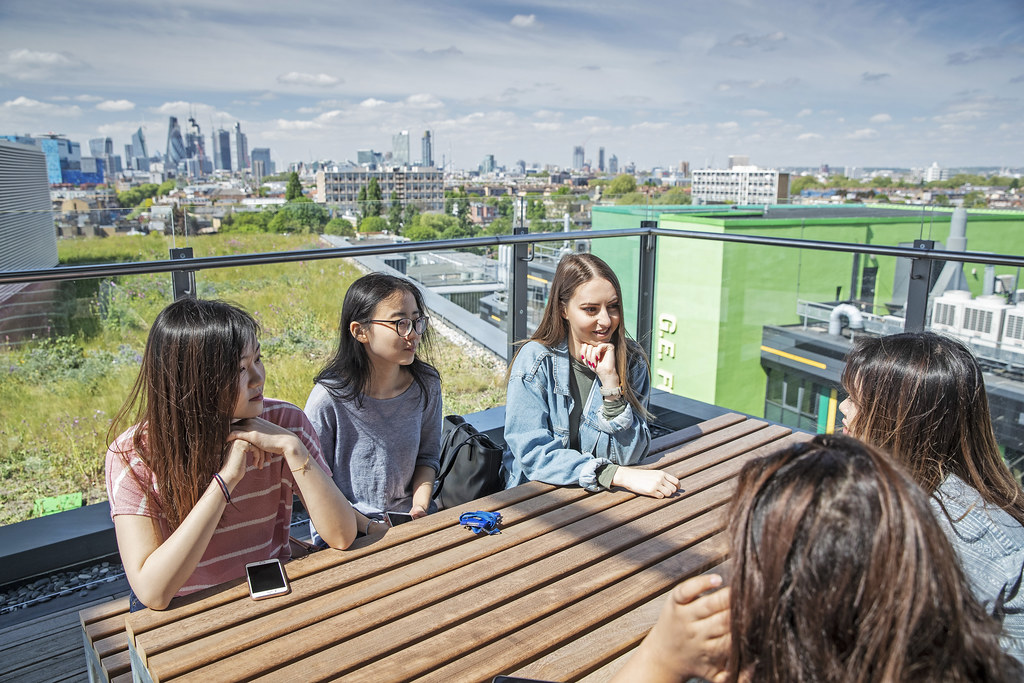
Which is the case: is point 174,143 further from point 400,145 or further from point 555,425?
point 555,425

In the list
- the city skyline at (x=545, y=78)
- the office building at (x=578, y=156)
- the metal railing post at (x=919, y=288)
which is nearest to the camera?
the metal railing post at (x=919, y=288)

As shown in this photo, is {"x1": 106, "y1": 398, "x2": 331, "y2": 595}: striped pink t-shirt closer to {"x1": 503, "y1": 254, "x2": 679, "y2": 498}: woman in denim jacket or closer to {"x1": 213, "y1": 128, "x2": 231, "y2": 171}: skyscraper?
{"x1": 503, "y1": 254, "x2": 679, "y2": 498}: woman in denim jacket

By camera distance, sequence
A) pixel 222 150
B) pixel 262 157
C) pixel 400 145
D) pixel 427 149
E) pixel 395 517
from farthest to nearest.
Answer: pixel 222 150 < pixel 262 157 < pixel 400 145 < pixel 427 149 < pixel 395 517

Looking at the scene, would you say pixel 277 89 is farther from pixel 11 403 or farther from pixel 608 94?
pixel 11 403

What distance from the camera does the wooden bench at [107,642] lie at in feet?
3.87

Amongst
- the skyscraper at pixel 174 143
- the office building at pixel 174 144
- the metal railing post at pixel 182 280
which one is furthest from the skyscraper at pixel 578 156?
the metal railing post at pixel 182 280

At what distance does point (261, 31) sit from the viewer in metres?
68.4

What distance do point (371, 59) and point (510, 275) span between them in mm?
81926

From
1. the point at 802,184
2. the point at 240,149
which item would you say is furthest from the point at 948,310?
the point at 240,149

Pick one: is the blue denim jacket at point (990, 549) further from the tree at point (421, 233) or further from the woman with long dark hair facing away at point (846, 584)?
the tree at point (421, 233)

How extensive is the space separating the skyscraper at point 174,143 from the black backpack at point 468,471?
95.4 m

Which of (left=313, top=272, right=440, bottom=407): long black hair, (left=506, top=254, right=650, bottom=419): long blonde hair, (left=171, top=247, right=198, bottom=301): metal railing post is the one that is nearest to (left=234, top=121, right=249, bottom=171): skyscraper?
(left=171, top=247, right=198, bottom=301): metal railing post

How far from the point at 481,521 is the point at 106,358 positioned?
301 centimetres

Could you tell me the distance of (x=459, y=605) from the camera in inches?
51.0
